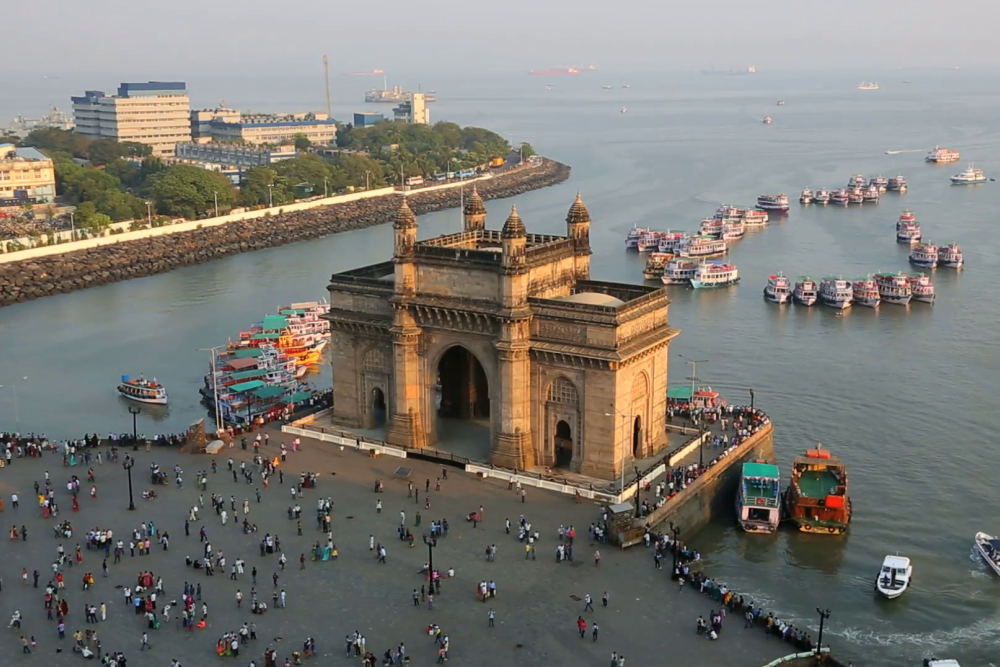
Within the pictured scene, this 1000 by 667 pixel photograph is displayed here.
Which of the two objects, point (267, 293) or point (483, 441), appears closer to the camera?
point (483, 441)

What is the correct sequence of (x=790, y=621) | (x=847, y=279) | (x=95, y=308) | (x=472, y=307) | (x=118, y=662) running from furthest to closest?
1. (x=847, y=279)
2. (x=95, y=308)
3. (x=472, y=307)
4. (x=790, y=621)
5. (x=118, y=662)

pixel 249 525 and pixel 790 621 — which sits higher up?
pixel 249 525

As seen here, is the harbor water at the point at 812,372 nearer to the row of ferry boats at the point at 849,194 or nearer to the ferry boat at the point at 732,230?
the ferry boat at the point at 732,230

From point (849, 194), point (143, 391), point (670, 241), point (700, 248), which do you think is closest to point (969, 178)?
point (849, 194)

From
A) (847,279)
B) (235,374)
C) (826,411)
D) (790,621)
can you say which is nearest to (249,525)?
(790,621)

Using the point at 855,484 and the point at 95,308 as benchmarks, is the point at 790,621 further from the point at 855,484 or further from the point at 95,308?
the point at 95,308

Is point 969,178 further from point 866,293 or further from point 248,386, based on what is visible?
point 248,386

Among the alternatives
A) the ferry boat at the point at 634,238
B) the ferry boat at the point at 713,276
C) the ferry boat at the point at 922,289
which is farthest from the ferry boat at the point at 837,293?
the ferry boat at the point at 634,238
